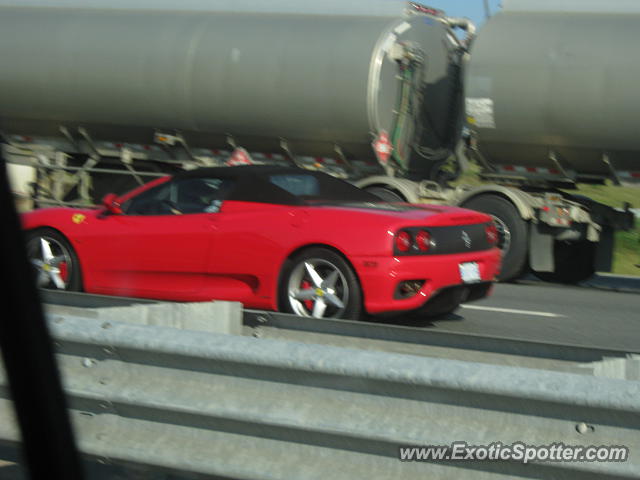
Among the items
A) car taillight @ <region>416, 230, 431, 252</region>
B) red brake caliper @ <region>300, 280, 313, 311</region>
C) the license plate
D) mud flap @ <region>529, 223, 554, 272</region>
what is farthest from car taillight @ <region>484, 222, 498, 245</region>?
mud flap @ <region>529, 223, 554, 272</region>

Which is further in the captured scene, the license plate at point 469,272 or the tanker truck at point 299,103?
the tanker truck at point 299,103

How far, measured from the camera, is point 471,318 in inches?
347

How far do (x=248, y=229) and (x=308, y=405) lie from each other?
4407 millimetres

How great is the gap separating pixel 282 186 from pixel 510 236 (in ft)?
19.2

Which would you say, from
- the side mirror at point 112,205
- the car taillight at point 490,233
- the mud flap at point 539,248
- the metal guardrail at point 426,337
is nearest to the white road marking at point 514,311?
the car taillight at point 490,233

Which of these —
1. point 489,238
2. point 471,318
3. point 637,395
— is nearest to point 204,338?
point 637,395

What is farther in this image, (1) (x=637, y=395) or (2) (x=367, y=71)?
(2) (x=367, y=71)

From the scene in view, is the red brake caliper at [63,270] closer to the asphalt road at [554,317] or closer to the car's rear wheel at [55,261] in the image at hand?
the car's rear wheel at [55,261]

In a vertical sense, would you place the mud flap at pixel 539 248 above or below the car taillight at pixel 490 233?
below

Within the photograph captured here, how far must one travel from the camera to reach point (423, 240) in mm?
6988

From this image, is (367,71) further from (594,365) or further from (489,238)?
(594,365)

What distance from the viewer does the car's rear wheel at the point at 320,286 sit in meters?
6.91

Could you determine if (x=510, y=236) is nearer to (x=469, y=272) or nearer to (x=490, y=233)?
(x=490, y=233)

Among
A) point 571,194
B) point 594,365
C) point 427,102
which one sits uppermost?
point 594,365
